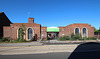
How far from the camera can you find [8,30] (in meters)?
24.8

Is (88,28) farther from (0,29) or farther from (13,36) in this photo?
(0,29)

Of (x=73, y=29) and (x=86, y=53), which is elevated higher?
(x=73, y=29)

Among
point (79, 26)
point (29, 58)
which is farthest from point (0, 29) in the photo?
point (79, 26)

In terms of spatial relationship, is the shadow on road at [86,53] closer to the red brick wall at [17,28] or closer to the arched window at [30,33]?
the red brick wall at [17,28]

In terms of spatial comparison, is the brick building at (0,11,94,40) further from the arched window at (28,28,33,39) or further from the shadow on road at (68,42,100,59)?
the shadow on road at (68,42,100,59)

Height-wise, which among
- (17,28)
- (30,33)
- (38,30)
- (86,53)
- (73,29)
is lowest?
(86,53)

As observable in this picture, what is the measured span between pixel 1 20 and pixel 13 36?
31.6 ft

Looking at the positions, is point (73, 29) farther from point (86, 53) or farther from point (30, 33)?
point (86, 53)

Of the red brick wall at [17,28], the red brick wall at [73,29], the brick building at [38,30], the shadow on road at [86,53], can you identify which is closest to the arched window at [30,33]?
the brick building at [38,30]

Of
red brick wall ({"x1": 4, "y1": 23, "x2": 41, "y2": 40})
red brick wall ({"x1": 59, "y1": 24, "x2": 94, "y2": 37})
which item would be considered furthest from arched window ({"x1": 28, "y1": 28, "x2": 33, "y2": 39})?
red brick wall ({"x1": 59, "y1": 24, "x2": 94, "y2": 37})

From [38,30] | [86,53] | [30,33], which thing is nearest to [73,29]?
[38,30]

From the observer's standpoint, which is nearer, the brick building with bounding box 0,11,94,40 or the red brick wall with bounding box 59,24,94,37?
the brick building with bounding box 0,11,94,40

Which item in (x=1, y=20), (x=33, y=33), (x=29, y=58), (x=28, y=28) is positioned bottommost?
(x=29, y=58)

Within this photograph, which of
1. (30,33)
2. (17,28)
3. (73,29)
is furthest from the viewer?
(73,29)
